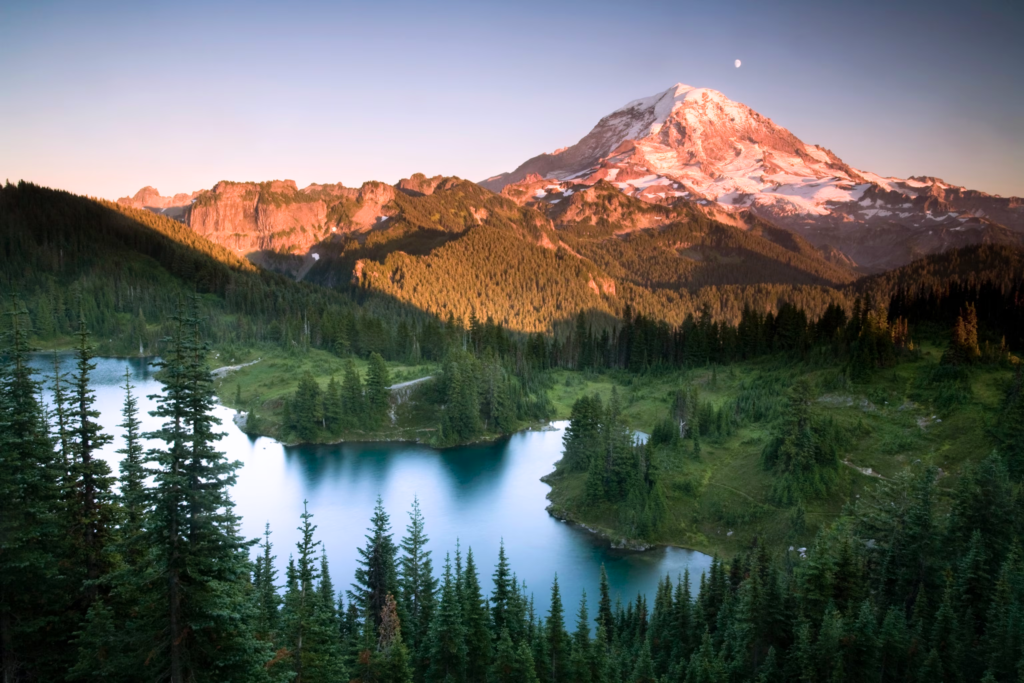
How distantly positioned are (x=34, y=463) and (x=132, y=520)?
15.6ft

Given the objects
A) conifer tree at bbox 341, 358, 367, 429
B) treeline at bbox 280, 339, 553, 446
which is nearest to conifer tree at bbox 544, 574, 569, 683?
treeline at bbox 280, 339, 553, 446

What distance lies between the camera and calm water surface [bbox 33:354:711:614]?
6328 centimetres

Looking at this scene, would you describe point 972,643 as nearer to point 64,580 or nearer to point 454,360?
point 64,580

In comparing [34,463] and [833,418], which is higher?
[34,463]

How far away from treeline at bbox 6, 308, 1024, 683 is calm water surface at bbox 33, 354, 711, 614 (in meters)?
4.98

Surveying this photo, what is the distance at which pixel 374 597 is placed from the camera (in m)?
42.6

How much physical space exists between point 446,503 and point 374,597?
40.3 metres

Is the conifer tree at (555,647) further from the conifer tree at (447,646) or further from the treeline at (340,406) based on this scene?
the treeline at (340,406)

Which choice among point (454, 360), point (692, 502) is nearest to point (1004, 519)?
point (692, 502)

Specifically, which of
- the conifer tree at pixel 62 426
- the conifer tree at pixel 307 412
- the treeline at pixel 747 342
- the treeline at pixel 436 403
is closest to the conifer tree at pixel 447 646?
the conifer tree at pixel 62 426

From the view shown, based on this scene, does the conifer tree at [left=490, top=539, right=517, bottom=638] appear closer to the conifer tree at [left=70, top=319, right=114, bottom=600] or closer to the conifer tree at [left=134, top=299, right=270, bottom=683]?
the conifer tree at [left=70, top=319, right=114, bottom=600]

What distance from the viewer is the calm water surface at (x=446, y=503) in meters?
63.3

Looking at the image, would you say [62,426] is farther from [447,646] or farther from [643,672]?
[643,672]

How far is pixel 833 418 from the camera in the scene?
74.8 metres
